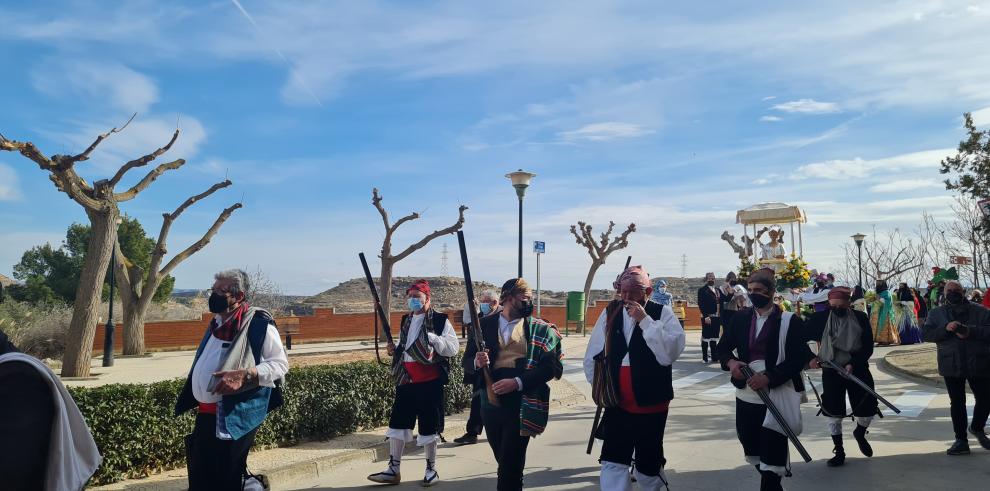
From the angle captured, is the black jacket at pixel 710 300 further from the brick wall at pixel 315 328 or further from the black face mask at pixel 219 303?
the black face mask at pixel 219 303

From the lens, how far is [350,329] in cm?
2933

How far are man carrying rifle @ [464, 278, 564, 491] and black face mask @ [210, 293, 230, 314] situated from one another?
175 centimetres

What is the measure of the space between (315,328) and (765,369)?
25.3 m

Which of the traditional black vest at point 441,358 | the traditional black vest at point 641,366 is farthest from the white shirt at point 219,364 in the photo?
the traditional black vest at point 641,366

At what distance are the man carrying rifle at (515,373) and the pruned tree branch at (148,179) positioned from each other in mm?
12856

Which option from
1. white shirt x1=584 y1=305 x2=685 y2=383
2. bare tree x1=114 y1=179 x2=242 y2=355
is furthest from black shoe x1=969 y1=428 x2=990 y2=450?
bare tree x1=114 y1=179 x2=242 y2=355

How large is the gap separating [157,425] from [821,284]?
13.5 m

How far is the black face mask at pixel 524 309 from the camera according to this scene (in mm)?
5203

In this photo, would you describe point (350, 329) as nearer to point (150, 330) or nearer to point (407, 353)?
point (150, 330)

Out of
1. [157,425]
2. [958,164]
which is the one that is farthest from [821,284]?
[157,425]

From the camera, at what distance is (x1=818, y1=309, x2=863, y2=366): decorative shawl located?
23.6 ft

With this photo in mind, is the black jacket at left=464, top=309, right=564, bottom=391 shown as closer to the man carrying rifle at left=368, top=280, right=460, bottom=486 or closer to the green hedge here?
the man carrying rifle at left=368, top=280, right=460, bottom=486

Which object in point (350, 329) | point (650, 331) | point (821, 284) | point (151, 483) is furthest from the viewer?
point (350, 329)

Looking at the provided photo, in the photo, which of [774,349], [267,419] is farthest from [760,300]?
[267,419]
